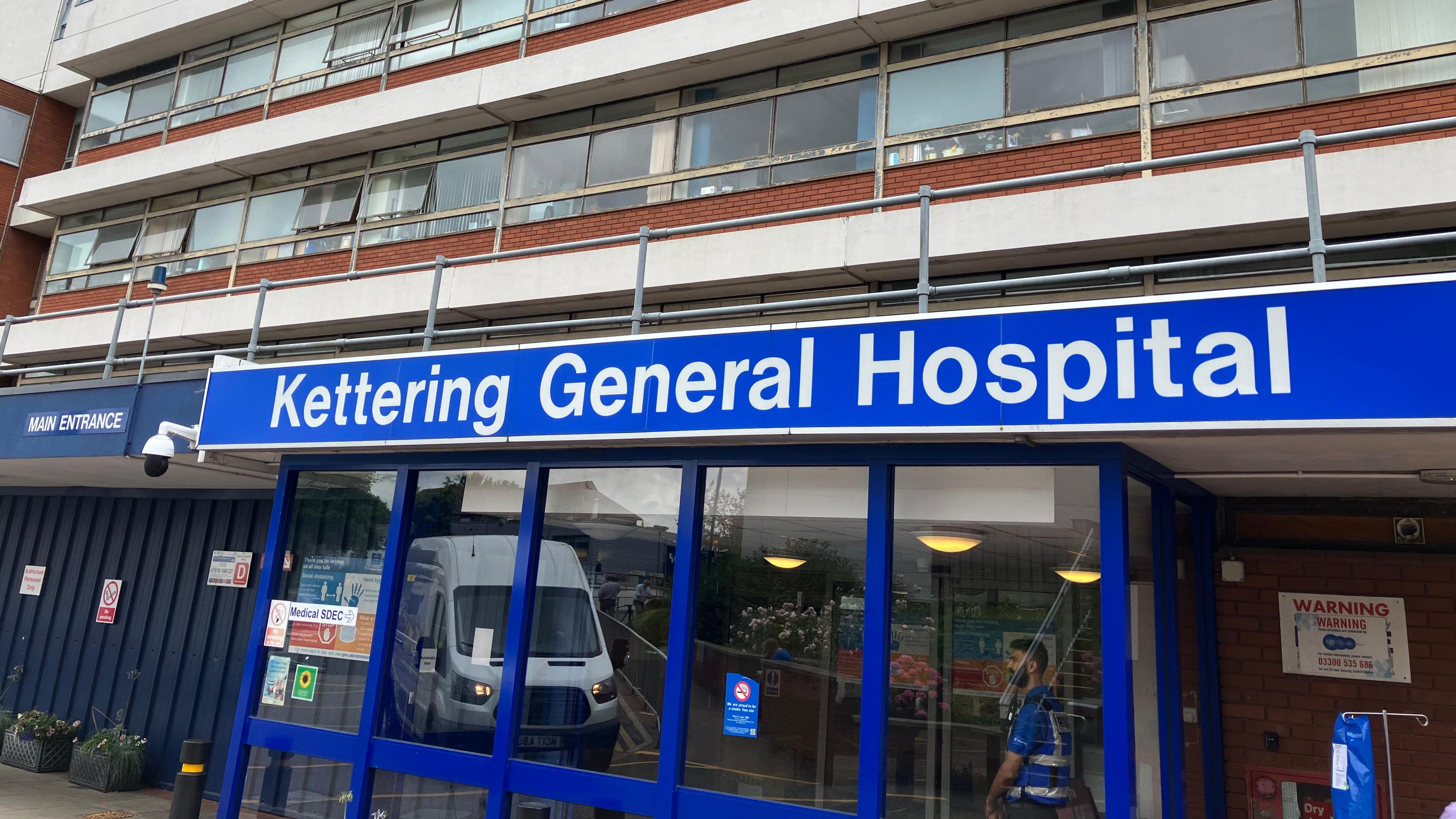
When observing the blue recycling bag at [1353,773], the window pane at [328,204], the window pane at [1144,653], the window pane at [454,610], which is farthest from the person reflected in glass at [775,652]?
the window pane at [328,204]

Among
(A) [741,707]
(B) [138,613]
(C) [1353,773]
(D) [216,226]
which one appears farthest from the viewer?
(D) [216,226]

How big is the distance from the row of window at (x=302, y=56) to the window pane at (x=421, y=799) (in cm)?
1165

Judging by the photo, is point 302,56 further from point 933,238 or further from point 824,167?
point 933,238

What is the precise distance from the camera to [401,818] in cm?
746

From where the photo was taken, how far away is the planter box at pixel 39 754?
12.0 meters

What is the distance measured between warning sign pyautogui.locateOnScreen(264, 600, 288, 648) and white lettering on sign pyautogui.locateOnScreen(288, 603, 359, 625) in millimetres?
50

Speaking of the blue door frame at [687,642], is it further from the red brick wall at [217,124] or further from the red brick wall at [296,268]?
the red brick wall at [217,124]

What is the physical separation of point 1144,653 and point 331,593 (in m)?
6.68

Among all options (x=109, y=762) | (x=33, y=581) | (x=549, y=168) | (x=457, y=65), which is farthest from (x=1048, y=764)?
(x=457, y=65)

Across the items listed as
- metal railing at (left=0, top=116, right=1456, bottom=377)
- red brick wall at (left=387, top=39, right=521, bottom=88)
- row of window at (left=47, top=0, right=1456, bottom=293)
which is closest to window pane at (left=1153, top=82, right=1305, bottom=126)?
row of window at (left=47, top=0, right=1456, bottom=293)

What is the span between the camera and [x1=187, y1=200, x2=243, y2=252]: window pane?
19.0 m

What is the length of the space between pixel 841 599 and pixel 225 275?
1692 centimetres

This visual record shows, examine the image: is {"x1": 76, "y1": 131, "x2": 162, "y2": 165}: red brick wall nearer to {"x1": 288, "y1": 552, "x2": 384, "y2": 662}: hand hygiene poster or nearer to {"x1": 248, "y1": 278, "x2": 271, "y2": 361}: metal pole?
{"x1": 248, "y1": 278, "x2": 271, "y2": 361}: metal pole

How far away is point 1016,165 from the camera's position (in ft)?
38.0
